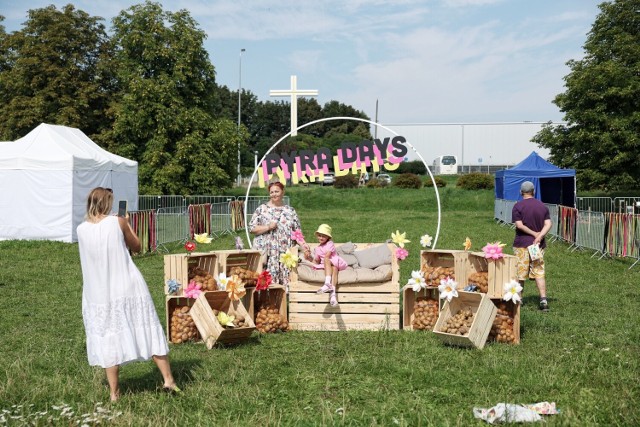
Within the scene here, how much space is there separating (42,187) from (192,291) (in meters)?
A: 13.8

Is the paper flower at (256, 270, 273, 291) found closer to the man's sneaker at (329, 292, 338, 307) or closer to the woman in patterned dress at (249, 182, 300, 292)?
the woman in patterned dress at (249, 182, 300, 292)

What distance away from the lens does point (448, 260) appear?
29.4ft

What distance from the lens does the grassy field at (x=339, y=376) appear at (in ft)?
16.5

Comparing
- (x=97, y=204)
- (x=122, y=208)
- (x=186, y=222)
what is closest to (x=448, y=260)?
(x=122, y=208)

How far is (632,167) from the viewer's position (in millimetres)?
36125

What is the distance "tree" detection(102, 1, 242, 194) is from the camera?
37.5m

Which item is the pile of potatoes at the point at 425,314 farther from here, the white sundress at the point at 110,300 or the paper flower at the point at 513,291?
the white sundress at the point at 110,300

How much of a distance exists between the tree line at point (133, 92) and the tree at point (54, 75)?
0.18 feet

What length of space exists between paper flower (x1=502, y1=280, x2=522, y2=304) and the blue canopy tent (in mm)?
21044

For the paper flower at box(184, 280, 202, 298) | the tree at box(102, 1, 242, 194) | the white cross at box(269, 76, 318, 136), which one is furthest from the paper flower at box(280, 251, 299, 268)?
the tree at box(102, 1, 242, 194)

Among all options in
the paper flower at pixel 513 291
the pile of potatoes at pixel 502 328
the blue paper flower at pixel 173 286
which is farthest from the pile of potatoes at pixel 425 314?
the blue paper flower at pixel 173 286

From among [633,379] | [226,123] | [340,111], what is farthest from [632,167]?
[340,111]

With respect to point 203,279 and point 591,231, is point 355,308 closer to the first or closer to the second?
point 203,279

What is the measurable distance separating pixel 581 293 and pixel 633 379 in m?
5.72
